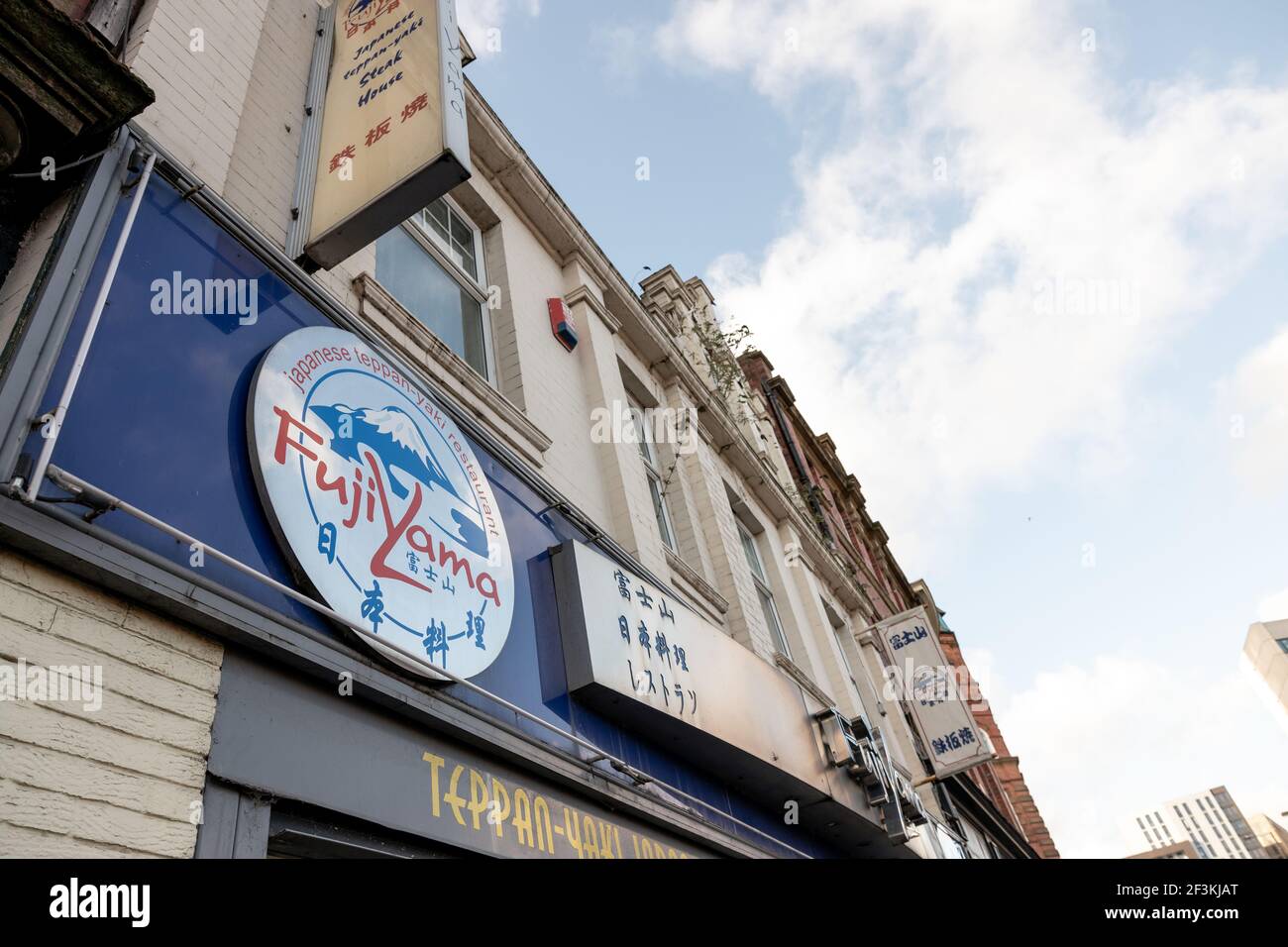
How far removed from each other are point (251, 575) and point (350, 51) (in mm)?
4212

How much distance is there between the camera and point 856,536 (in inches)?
990

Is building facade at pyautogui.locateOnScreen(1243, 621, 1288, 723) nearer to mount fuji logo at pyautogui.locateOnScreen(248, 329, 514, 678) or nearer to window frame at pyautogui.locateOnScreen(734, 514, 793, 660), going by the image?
window frame at pyautogui.locateOnScreen(734, 514, 793, 660)

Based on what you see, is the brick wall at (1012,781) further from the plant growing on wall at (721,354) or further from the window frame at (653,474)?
the window frame at (653,474)

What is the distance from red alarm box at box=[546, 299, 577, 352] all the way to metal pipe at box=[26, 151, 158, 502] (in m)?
5.16

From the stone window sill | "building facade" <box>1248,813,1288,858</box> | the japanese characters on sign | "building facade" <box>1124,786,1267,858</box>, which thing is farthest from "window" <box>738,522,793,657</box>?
"building facade" <box>1124,786,1267,858</box>

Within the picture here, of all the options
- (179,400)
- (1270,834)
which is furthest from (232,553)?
(1270,834)

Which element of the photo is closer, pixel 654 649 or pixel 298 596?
pixel 298 596

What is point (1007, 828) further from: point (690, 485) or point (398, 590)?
point (398, 590)

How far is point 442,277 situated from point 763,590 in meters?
7.09

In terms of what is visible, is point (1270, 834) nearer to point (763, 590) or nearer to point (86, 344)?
point (763, 590)

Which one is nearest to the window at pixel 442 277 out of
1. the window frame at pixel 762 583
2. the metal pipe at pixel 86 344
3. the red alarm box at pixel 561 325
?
the red alarm box at pixel 561 325
